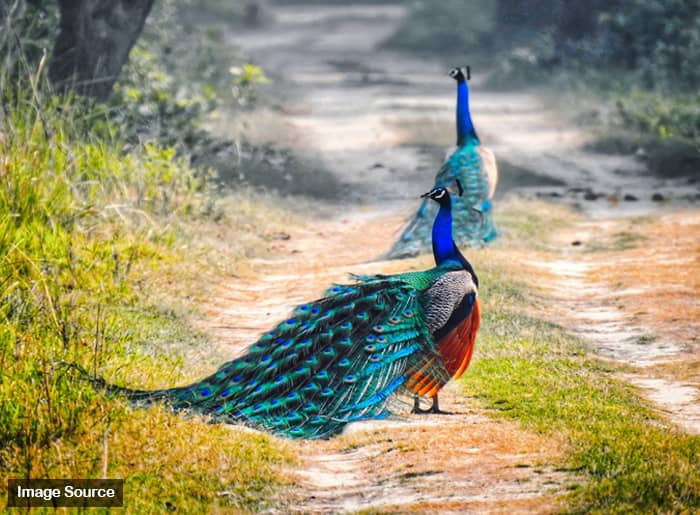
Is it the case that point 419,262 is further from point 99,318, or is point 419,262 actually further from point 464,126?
point 99,318

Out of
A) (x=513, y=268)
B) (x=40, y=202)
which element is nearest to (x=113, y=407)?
(x=40, y=202)

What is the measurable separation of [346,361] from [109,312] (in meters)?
2.50

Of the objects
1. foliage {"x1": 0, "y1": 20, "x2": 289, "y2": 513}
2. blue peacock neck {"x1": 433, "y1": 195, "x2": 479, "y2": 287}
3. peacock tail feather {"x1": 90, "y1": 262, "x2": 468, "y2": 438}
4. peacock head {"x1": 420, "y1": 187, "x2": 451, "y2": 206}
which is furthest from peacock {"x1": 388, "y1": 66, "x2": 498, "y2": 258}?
peacock tail feather {"x1": 90, "y1": 262, "x2": 468, "y2": 438}

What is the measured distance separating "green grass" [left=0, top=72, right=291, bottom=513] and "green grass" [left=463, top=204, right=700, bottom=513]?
1.43 meters

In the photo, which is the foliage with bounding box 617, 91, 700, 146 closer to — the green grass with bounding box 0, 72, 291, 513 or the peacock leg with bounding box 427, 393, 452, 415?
the green grass with bounding box 0, 72, 291, 513

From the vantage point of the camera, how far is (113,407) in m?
5.41

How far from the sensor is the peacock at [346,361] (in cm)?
548

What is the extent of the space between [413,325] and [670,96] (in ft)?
47.3

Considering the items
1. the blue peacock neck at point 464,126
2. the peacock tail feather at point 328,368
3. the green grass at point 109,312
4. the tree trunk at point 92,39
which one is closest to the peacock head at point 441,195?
the peacock tail feather at point 328,368

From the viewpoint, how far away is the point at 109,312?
749 centimetres

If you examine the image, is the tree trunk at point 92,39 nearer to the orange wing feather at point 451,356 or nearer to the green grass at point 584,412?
the green grass at point 584,412

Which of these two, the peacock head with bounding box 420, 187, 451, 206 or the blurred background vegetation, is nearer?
the peacock head with bounding box 420, 187, 451, 206

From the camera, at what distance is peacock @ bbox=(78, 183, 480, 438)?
5.48 m

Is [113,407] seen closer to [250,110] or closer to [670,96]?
[250,110]
